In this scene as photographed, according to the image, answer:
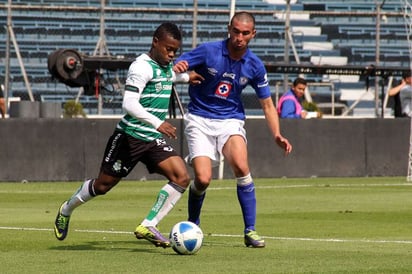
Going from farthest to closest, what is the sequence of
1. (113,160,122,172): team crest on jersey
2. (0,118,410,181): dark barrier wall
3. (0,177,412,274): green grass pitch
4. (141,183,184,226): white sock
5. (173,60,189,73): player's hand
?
→ (0,118,410,181): dark barrier wall
(173,60,189,73): player's hand
(113,160,122,172): team crest on jersey
(141,183,184,226): white sock
(0,177,412,274): green grass pitch

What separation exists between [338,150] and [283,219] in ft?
34.9

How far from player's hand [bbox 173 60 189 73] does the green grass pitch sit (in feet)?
5.03

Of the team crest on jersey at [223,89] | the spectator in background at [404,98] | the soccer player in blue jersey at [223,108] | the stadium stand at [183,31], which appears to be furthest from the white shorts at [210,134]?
the spectator in background at [404,98]

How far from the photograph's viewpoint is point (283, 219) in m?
14.3

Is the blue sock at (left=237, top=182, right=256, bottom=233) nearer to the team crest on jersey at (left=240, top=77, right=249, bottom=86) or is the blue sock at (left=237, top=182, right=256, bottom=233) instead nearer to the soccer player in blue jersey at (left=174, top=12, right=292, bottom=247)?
the soccer player in blue jersey at (left=174, top=12, right=292, bottom=247)

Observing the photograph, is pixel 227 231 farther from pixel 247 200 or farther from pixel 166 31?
pixel 166 31

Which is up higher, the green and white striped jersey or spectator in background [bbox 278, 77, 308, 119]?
the green and white striped jersey

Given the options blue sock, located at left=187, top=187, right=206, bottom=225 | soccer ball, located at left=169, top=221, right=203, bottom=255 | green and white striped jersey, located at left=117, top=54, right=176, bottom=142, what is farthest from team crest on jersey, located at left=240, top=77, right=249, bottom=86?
soccer ball, located at left=169, top=221, right=203, bottom=255

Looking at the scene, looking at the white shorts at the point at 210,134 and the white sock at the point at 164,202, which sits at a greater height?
the white shorts at the point at 210,134

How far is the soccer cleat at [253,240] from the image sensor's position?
1060 cm

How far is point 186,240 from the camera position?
32.3ft

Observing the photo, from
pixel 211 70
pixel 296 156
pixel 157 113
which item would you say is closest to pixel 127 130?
pixel 157 113

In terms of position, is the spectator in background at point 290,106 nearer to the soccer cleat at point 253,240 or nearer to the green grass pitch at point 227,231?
the green grass pitch at point 227,231

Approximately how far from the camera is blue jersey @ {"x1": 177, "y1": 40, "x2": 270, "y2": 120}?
440 inches
